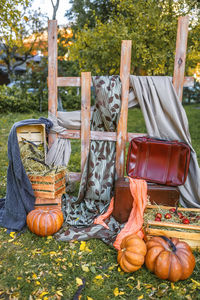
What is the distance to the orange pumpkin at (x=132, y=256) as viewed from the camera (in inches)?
115

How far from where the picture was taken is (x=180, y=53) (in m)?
4.11

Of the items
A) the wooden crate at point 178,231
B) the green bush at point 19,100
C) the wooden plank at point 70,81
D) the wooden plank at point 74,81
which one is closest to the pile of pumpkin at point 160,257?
the wooden crate at point 178,231

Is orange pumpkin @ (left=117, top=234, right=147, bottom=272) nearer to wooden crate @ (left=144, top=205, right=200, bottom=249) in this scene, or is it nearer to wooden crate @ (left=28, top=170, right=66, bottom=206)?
wooden crate @ (left=144, top=205, right=200, bottom=249)

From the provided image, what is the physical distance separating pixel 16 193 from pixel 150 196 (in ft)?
6.78

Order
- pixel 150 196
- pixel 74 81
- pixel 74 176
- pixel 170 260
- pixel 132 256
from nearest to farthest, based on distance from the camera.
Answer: pixel 170 260, pixel 132 256, pixel 150 196, pixel 74 81, pixel 74 176

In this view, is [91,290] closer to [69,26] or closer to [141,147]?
[141,147]

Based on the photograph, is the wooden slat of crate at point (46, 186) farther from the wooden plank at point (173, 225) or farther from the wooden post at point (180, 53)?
the wooden post at point (180, 53)

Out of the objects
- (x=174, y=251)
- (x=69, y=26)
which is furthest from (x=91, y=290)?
(x=69, y=26)

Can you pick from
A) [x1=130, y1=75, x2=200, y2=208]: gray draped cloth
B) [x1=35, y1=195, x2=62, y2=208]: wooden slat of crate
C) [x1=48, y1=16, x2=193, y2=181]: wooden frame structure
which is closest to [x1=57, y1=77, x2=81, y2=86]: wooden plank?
[x1=48, y1=16, x2=193, y2=181]: wooden frame structure

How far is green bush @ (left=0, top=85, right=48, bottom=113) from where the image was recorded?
1526cm

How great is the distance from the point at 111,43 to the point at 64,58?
A: 328 inches

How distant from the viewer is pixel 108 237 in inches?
145

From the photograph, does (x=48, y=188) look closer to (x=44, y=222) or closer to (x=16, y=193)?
(x=16, y=193)

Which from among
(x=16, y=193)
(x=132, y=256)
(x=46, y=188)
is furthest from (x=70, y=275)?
(x=16, y=193)
